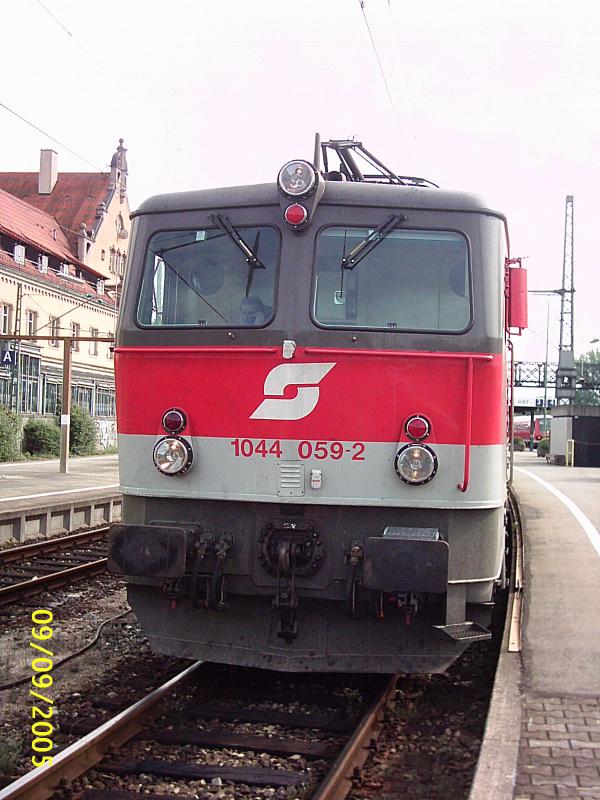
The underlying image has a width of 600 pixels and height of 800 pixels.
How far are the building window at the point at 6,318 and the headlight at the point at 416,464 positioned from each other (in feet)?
123

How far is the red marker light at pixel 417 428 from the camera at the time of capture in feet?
19.4

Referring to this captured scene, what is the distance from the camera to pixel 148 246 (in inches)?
260

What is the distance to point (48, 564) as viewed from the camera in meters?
12.3

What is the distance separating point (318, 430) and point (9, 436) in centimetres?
3042

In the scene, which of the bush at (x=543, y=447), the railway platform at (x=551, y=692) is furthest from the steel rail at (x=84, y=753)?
the bush at (x=543, y=447)

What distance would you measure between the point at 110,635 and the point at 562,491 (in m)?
12.0

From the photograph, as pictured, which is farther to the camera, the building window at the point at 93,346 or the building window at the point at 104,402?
the building window at the point at 93,346

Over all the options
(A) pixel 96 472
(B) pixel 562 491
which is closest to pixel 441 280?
(B) pixel 562 491

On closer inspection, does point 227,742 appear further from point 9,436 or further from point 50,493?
point 9,436

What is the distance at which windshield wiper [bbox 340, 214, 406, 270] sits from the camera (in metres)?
6.21

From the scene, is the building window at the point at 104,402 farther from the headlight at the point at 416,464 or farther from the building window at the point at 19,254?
the headlight at the point at 416,464

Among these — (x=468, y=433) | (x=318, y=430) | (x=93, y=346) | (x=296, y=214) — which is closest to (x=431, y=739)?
(x=468, y=433)

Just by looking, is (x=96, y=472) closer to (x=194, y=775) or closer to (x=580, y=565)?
(x=580, y=565)

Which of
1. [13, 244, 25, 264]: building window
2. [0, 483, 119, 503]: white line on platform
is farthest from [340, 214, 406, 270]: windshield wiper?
[13, 244, 25, 264]: building window
